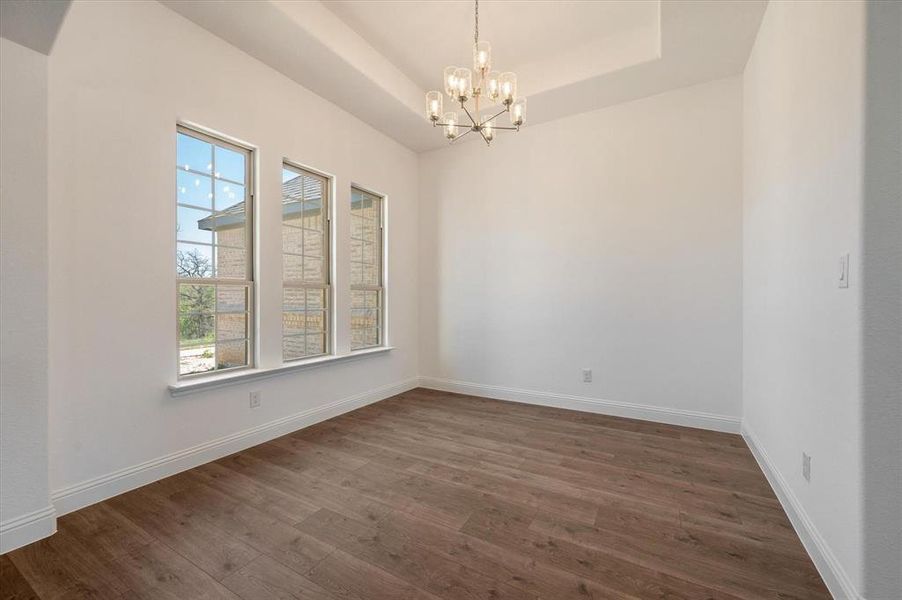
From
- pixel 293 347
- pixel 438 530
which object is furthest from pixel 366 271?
pixel 438 530

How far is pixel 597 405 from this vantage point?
12.9ft

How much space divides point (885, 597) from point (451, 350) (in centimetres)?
392

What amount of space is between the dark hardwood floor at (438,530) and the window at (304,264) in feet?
3.64

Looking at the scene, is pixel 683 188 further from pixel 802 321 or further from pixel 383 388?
pixel 383 388

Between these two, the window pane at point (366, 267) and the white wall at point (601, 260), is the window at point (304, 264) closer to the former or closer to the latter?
the window pane at point (366, 267)

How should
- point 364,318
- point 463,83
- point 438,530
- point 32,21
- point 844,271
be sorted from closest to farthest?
point 844,271 < point 32,21 < point 438,530 < point 463,83 < point 364,318

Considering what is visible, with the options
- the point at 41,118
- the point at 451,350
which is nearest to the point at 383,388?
the point at 451,350

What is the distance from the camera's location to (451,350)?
4.88 metres

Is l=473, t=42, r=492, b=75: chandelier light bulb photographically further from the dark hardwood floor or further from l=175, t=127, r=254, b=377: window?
the dark hardwood floor

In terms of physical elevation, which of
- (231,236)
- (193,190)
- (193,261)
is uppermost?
(193,190)

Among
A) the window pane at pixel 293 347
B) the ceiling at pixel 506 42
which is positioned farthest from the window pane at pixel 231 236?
the ceiling at pixel 506 42

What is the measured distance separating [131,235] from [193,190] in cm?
61

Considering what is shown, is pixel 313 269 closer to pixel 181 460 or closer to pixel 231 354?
pixel 231 354

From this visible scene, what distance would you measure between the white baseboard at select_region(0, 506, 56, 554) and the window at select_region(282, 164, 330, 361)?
5.69 feet
